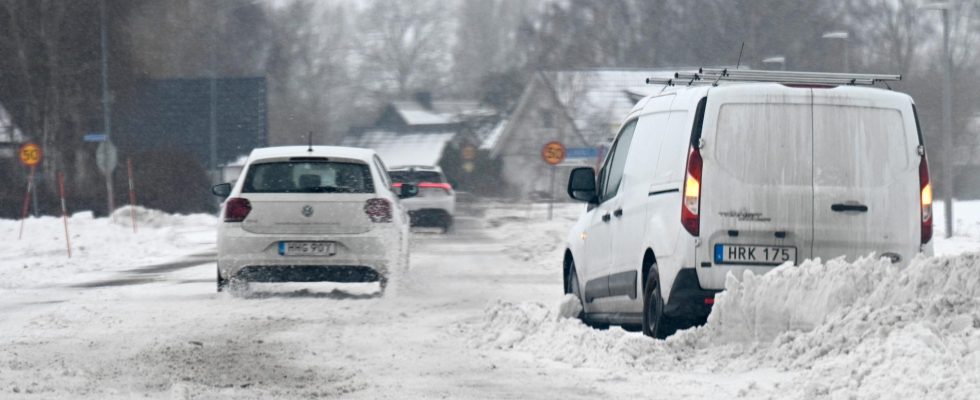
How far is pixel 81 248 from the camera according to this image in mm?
24703

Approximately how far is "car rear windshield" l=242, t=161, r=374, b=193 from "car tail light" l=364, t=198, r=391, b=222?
16 centimetres

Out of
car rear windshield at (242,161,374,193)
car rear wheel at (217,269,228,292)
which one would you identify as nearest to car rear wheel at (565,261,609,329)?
car rear windshield at (242,161,374,193)

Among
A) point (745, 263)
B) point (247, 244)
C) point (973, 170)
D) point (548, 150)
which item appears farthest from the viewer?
point (973, 170)

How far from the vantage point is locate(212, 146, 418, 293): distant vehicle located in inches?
561

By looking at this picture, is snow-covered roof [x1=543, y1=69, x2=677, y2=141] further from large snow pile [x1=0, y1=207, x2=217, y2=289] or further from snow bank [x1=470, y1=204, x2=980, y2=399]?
snow bank [x1=470, y1=204, x2=980, y2=399]

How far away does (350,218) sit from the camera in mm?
14445

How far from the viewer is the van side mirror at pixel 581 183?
10.9 metres

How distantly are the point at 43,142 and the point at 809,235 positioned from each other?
158 feet

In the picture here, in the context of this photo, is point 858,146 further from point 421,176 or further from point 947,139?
point 947,139

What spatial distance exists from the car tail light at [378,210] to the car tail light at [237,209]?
3.66 ft

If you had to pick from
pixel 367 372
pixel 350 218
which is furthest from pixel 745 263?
pixel 350 218

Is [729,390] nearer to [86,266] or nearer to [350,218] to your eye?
[350,218]

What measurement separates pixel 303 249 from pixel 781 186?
661cm

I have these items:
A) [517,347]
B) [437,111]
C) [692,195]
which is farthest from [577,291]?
[437,111]
